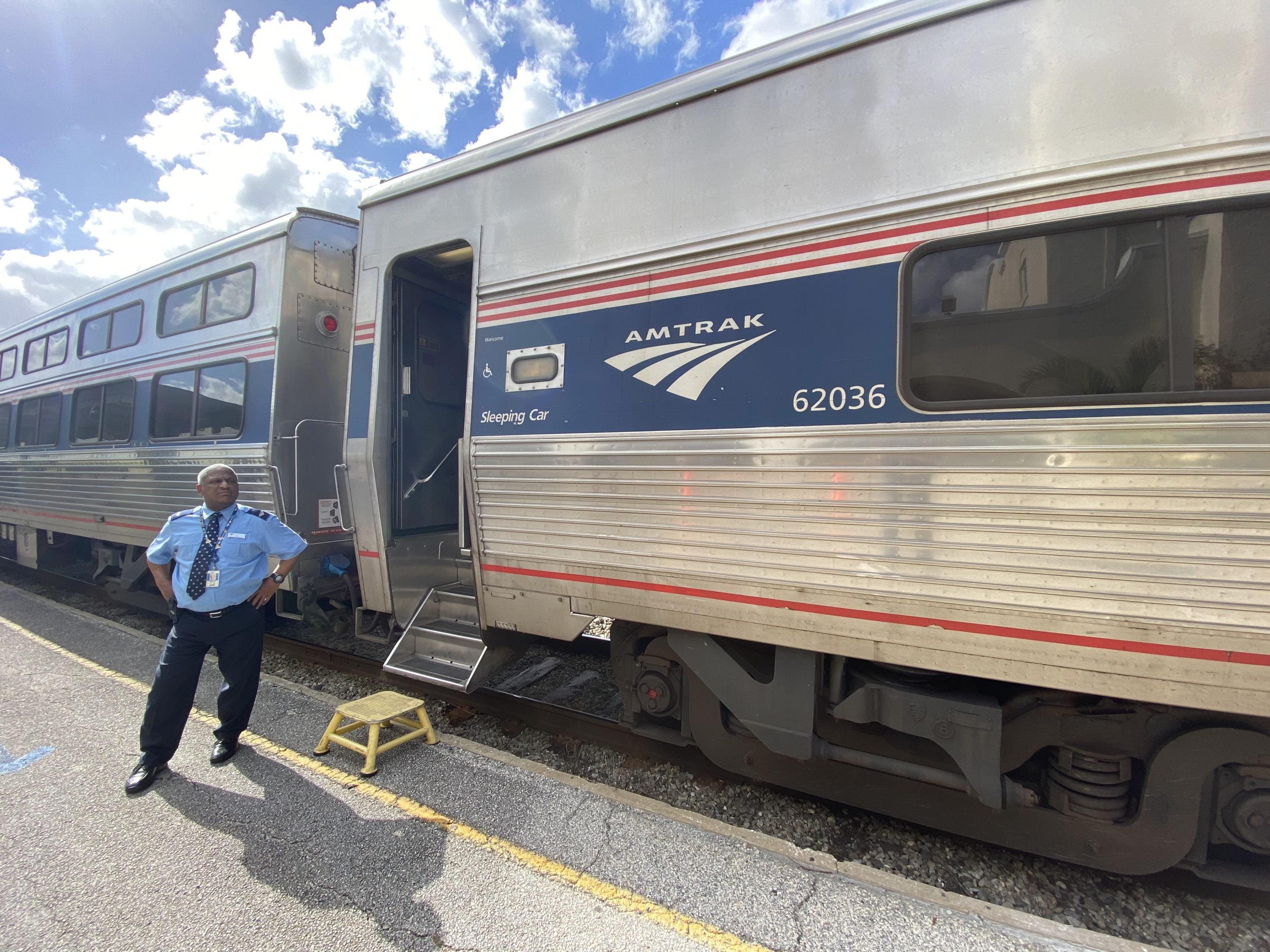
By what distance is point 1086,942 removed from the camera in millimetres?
2102

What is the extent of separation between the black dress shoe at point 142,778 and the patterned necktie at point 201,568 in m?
0.92

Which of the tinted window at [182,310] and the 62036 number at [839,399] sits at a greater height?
the tinted window at [182,310]

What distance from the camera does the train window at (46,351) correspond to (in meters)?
7.68

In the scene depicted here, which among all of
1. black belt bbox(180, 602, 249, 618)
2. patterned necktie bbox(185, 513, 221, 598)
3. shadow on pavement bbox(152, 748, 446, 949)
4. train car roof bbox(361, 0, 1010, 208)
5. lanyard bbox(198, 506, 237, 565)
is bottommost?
shadow on pavement bbox(152, 748, 446, 949)

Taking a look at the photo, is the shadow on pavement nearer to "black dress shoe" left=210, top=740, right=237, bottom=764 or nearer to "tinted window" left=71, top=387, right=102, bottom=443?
"black dress shoe" left=210, top=740, right=237, bottom=764

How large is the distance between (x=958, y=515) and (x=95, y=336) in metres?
9.24

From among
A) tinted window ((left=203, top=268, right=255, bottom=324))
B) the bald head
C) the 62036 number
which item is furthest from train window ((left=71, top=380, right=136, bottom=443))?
the 62036 number

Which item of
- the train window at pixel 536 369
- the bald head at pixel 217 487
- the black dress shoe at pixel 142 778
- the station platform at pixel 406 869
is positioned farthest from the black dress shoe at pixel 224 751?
the train window at pixel 536 369

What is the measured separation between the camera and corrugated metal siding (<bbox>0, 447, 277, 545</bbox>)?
5133mm

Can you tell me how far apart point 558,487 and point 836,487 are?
57.8 inches

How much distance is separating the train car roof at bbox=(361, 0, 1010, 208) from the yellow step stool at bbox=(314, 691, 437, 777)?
3286 millimetres

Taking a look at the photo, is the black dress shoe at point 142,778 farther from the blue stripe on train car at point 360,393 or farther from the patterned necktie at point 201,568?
the blue stripe on train car at point 360,393

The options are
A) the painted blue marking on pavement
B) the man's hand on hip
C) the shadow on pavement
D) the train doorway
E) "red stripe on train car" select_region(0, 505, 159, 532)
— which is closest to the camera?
the shadow on pavement

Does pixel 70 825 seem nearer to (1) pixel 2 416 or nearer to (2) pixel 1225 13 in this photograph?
(2) pixel 1225 13
